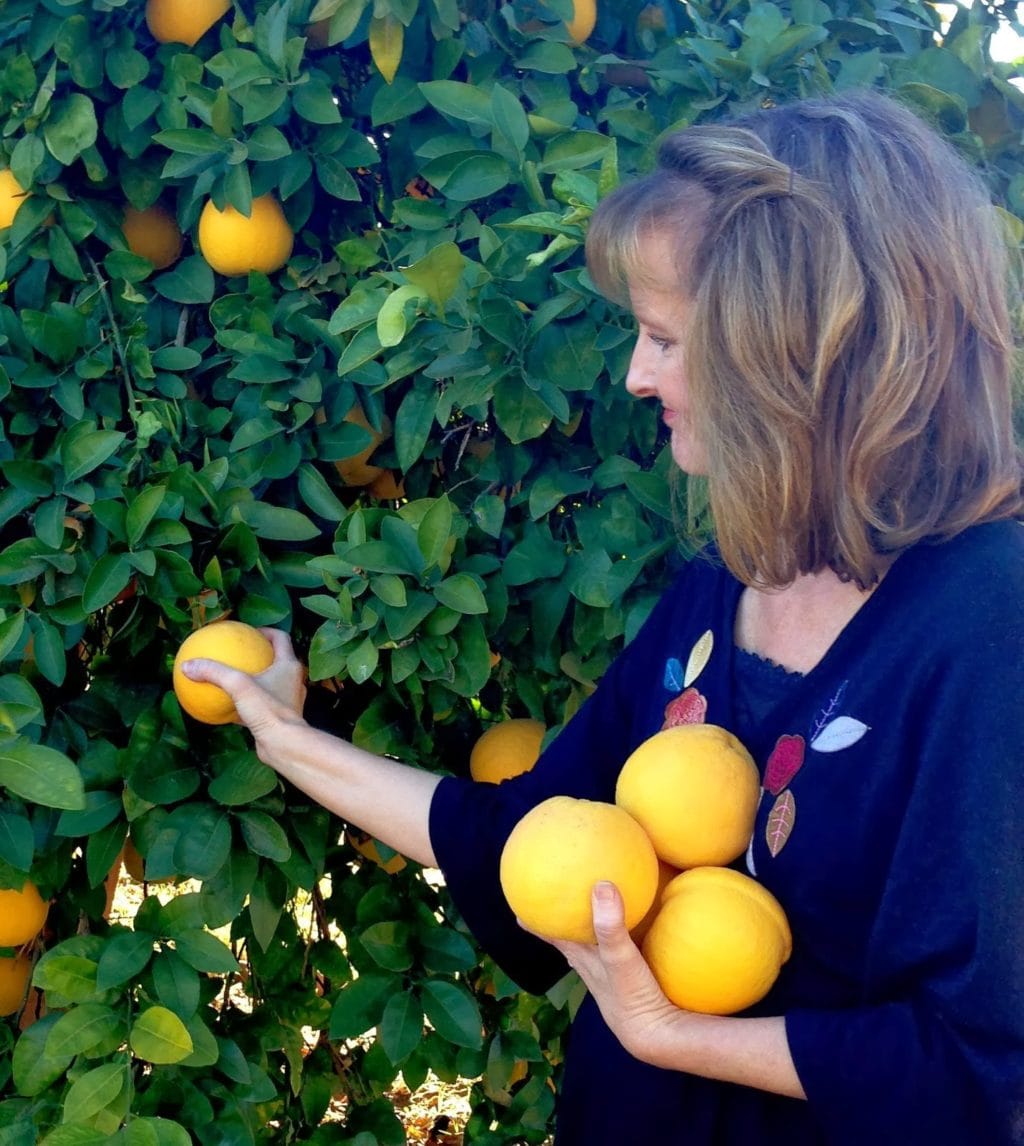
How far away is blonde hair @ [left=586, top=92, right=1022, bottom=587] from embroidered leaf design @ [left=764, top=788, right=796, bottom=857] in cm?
20

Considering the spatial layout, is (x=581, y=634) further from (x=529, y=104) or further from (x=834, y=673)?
(x=529, y=104)

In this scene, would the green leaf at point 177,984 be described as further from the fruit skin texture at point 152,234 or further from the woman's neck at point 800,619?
the fruit skin texture at point 152,234

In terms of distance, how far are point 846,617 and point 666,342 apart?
30 centimetres

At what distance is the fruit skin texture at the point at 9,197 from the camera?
154 centimetres

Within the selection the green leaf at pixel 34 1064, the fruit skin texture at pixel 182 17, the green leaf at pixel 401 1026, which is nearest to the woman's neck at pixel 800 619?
the green leaf at pixel 401 1026

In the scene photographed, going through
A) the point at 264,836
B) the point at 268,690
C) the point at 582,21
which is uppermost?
the point at 582,21

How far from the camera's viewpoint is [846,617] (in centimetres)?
111

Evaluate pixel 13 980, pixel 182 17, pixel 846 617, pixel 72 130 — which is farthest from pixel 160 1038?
pixel 182 17

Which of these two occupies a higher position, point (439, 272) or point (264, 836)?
point (439, 272)

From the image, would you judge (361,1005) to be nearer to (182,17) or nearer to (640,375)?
(640,375)

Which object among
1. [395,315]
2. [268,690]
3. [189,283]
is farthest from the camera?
[189,283]

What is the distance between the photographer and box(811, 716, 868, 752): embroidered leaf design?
1.00m

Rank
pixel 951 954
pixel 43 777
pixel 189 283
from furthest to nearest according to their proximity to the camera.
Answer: pixel 189 283
pixel 43 777
pixel 951 954

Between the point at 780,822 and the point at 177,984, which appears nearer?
the point at 780,822
